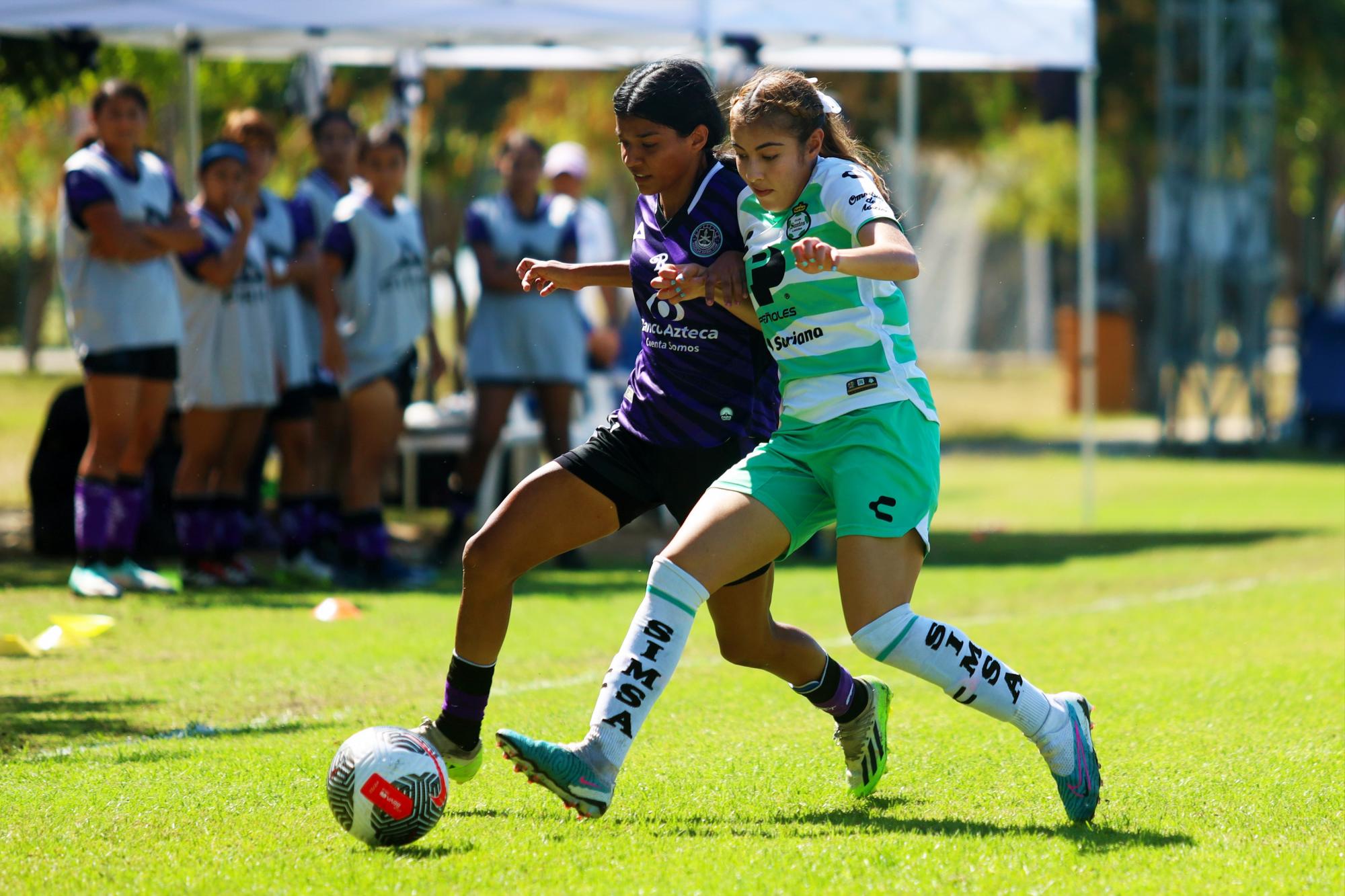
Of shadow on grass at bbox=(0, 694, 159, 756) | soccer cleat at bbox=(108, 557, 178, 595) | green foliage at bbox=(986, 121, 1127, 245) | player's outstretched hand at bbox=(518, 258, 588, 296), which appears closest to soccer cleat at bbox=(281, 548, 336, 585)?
soccer cleat at bbox=(108, 557, 178, 595)

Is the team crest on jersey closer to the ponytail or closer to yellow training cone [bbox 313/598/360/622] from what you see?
the ponytail

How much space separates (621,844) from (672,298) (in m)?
1.42

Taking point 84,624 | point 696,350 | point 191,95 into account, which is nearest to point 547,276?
point 696,350

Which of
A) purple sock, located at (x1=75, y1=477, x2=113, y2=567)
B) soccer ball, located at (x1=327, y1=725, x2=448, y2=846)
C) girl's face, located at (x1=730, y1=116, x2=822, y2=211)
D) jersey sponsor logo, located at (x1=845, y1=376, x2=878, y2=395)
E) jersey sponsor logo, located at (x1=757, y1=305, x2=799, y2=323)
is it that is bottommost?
purple sock, located at (x1=75, y1=477, x2=113, y2=567)

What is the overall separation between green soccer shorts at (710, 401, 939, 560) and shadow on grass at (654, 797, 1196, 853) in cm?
72

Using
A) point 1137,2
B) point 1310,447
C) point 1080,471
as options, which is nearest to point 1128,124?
point 1137,2

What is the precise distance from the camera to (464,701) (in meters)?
4.87

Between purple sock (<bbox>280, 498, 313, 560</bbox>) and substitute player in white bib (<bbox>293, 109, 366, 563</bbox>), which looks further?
substitute player in white bib (<bbox>293, 109, 366, 563</bbox>)

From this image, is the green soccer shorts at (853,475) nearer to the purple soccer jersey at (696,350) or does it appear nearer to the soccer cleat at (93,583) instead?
the purple soccer jersey at (696,350)

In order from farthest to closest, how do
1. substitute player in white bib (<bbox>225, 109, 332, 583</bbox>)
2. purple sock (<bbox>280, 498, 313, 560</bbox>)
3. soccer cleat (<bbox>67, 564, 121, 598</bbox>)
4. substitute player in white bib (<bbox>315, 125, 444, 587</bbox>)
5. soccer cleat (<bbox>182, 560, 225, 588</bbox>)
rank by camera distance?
purple sock (<bbox>280, 498, 313, 560</bbox>) < substitute player in white bib (<bbox>225, 109, 332, 583</bbox>) < substitute player in white bib (<bbox>315, 125, 444, 587</bbox>) < soccer cleat (<bbox>182, 560, 225, 588</bbox>) < soccer cleat (<bbox>67, 564, 121, 598</bbox>)

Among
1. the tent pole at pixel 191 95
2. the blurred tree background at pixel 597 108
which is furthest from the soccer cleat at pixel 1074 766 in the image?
the blurred tree background at pixel 597 108

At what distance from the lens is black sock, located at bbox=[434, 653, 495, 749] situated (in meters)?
4.87

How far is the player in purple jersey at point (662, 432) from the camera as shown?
4836 mm

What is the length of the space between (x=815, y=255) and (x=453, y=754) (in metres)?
1.78
